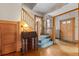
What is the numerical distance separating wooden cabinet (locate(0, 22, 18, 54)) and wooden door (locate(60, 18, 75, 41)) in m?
1.32

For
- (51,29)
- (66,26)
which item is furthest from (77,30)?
(51,29)

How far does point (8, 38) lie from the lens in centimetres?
300

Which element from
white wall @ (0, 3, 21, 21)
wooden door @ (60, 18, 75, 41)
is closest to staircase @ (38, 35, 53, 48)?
wooden door @ (60, 18, 75, 41)

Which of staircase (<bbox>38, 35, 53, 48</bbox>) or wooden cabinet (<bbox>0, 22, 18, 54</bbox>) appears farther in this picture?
wooden cabinet (<bbox>0, 22, 18, 54</bbox>)

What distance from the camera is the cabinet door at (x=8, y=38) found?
2.93 meters

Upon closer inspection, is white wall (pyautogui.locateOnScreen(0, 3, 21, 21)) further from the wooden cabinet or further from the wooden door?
the wooden door

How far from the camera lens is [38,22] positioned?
2.68 metres

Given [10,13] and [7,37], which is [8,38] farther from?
[10,13]

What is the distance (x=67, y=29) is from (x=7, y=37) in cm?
168

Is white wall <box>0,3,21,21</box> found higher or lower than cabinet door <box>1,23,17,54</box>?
higher

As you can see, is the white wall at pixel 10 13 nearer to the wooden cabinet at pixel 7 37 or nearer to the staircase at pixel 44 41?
the wooden cabinet at pixel 7 37

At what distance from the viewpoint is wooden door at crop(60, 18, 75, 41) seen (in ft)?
9.31

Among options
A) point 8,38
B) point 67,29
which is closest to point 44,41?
point 67,29

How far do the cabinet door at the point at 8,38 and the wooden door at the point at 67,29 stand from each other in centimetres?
134
